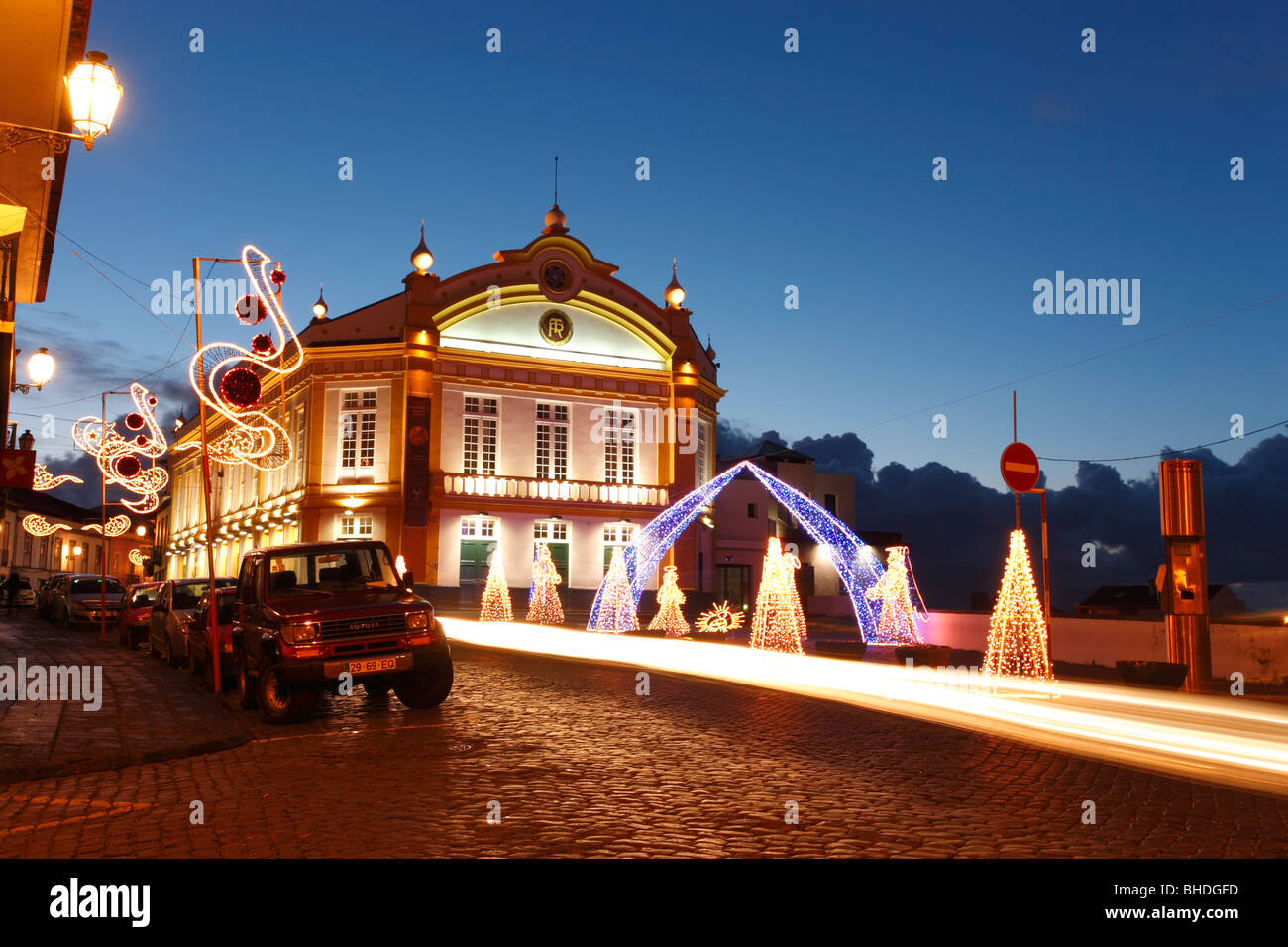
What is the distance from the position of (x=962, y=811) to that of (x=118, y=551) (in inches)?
4314

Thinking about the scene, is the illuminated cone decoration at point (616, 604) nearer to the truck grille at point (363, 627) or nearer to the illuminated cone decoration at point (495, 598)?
the illuminated cone decoration at point (495, 598)

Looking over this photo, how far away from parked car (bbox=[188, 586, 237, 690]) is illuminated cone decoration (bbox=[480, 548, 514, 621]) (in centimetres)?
2016

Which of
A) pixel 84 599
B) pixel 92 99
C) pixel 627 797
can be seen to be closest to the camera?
pixel 627 797

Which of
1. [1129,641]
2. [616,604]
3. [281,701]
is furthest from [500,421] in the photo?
[281,701]

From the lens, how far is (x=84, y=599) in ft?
108

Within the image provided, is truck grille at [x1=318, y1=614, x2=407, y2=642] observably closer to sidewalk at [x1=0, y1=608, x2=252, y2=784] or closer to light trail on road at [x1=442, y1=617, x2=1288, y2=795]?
sidewalk at [x1=0, y1=608, x2=252, y2=784]

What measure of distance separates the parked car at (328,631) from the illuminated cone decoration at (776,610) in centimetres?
1338

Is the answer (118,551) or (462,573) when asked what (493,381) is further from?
(118,551)

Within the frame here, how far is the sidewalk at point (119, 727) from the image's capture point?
31.2 ft

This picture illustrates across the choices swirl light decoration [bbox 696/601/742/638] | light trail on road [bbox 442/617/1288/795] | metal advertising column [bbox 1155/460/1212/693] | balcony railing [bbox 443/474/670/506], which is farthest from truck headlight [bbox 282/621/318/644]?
balcony railing [bbox 443/474/670/506]

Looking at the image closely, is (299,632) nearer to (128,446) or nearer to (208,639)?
(208,639)

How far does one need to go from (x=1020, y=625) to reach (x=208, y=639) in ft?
44.4

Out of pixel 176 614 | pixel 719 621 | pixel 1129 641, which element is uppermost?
pixel 176 614
